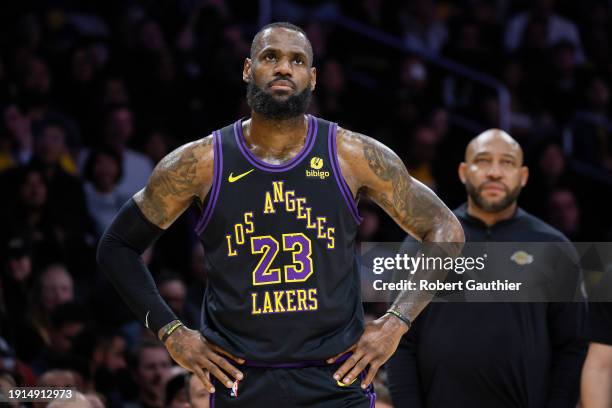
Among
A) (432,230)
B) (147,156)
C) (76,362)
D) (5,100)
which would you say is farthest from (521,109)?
(432,230)

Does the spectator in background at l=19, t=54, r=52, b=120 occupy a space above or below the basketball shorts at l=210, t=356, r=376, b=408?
above

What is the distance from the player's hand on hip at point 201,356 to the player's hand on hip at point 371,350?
0.34 meters

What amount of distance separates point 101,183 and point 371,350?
4.76 metres

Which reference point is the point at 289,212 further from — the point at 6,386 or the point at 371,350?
the point at 6,386

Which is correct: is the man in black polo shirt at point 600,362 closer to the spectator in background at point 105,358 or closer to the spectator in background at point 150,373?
the spectator in background at point 150,373

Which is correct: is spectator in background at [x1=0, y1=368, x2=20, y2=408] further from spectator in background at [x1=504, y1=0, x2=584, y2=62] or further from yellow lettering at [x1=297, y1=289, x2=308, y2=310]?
spectator in background at [x1=504, y1=0, x2=584, y2=62]

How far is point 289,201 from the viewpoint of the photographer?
11.9 ft

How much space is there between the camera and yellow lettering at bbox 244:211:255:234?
362 centimetres

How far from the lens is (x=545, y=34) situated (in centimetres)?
1121

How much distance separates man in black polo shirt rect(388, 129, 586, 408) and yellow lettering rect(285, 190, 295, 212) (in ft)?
4.60

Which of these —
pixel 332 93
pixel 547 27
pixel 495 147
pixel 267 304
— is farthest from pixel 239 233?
pixel 547 27

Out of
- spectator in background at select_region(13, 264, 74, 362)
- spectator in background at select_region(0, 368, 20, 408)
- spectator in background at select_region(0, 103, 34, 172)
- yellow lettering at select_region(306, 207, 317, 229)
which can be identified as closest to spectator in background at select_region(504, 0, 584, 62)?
spectator in background at select_region(0, 103, 34, 172)

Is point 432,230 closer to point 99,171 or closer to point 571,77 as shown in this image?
point 99,171

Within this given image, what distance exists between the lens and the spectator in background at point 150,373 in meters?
6.20
